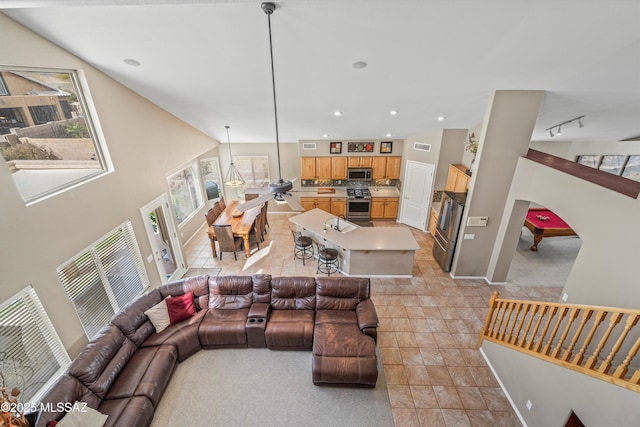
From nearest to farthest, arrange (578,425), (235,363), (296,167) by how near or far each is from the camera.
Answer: (578,425), (235,363), (296,167)

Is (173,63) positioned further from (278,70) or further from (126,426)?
(126,426)

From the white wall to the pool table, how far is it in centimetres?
919

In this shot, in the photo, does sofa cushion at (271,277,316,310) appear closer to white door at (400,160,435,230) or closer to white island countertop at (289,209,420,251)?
white island countertop at (289,209,420,251)

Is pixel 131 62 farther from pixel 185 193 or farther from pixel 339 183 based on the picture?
pixel 339 183

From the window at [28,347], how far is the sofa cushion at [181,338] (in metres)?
1.00

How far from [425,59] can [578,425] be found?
4.35 meters

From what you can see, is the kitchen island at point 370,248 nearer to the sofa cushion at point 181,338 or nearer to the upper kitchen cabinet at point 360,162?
the sofa cushion at point 181,338

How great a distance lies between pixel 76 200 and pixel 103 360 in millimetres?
2102

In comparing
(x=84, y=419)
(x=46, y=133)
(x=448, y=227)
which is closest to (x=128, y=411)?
(x=84, y=419)

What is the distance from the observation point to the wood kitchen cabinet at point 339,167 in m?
8.88

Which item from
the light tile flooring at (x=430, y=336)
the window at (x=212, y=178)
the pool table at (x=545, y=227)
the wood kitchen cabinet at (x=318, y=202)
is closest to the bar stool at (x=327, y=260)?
the light tile flooring at (x=430, y=336)

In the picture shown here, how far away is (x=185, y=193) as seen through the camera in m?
7.74

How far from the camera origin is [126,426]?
287 cm

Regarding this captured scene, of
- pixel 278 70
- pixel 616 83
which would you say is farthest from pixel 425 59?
pixel 616 83
